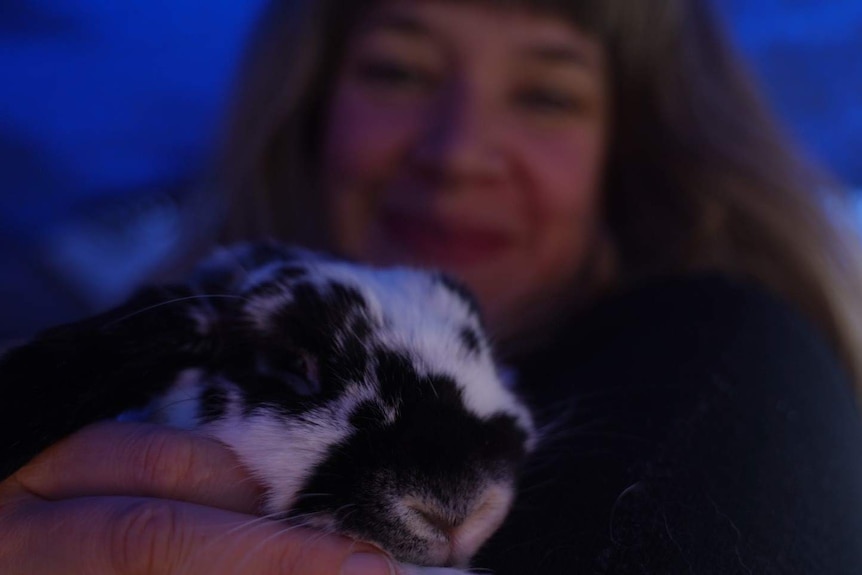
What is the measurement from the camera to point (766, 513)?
1312mm

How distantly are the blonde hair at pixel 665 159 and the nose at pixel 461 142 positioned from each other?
1.63 feet

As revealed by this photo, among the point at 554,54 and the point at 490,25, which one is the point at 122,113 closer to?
the point at 490,25

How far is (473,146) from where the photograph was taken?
2.55 m

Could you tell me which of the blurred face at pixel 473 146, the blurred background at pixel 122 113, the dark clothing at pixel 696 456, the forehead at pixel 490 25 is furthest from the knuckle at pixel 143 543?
the blurred background at pixel 122 113

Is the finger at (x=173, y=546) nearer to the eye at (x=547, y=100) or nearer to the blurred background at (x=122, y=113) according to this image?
the eye at (x=547, y=100)

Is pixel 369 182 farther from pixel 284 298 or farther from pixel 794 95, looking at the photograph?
pixel 794 95

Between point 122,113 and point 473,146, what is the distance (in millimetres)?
2907

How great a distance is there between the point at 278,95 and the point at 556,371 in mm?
1814

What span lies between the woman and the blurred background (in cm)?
96

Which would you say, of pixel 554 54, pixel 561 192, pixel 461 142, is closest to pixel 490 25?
pixel 554 54

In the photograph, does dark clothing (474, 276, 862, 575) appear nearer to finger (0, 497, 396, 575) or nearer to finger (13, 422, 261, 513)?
finger (0, 497, 396, 575)

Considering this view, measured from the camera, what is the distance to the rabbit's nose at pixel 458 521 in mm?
1059

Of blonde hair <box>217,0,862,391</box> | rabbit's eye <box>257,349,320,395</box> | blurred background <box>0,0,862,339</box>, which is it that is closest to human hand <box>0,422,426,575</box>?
rabbit's eye <box>257,349,320,395</box>

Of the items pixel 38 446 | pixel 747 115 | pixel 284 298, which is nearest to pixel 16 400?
pixel 38 446
